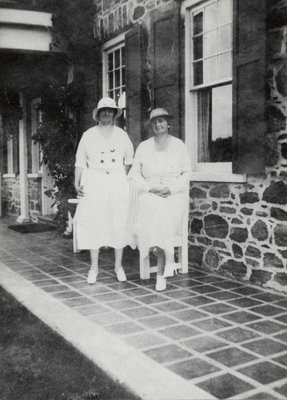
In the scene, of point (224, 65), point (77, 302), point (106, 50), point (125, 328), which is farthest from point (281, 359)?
point (106, 50)

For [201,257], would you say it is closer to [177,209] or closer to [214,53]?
[177,209]

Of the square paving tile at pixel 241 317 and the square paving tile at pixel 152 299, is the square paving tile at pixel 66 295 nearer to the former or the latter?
the square paving tile at pixel 152 299

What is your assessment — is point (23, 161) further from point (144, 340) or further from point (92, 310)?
point (144, 340)

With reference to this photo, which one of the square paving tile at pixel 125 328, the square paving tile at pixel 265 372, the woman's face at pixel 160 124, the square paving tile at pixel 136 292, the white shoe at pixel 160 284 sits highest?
the woman's face at pixel 160 124

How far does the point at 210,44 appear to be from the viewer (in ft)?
18.3

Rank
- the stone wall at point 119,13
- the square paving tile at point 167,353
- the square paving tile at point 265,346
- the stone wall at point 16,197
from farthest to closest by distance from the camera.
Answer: the stone wall at point 16,197
the stone wall at point 119,13
the square paving tile at point 265,346
the square paving tile at point 167,353

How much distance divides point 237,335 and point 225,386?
2.82 feet

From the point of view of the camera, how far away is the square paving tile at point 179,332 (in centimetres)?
359

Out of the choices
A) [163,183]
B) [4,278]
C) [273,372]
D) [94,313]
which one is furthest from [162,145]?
[273,372]

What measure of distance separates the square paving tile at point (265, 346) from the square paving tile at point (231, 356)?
0.33 feet

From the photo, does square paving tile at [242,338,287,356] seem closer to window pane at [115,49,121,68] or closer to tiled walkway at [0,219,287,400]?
tiled walkway at [0,219,287,400]

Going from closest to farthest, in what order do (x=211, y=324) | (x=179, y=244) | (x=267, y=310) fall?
1. (x=211, y=324)
2. (x=267, y=310)
3. (x=179, y=244)

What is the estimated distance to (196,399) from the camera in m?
2.57

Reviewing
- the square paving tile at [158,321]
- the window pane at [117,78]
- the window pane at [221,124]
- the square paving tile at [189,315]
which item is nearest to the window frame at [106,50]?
the window pane at [117,78]
